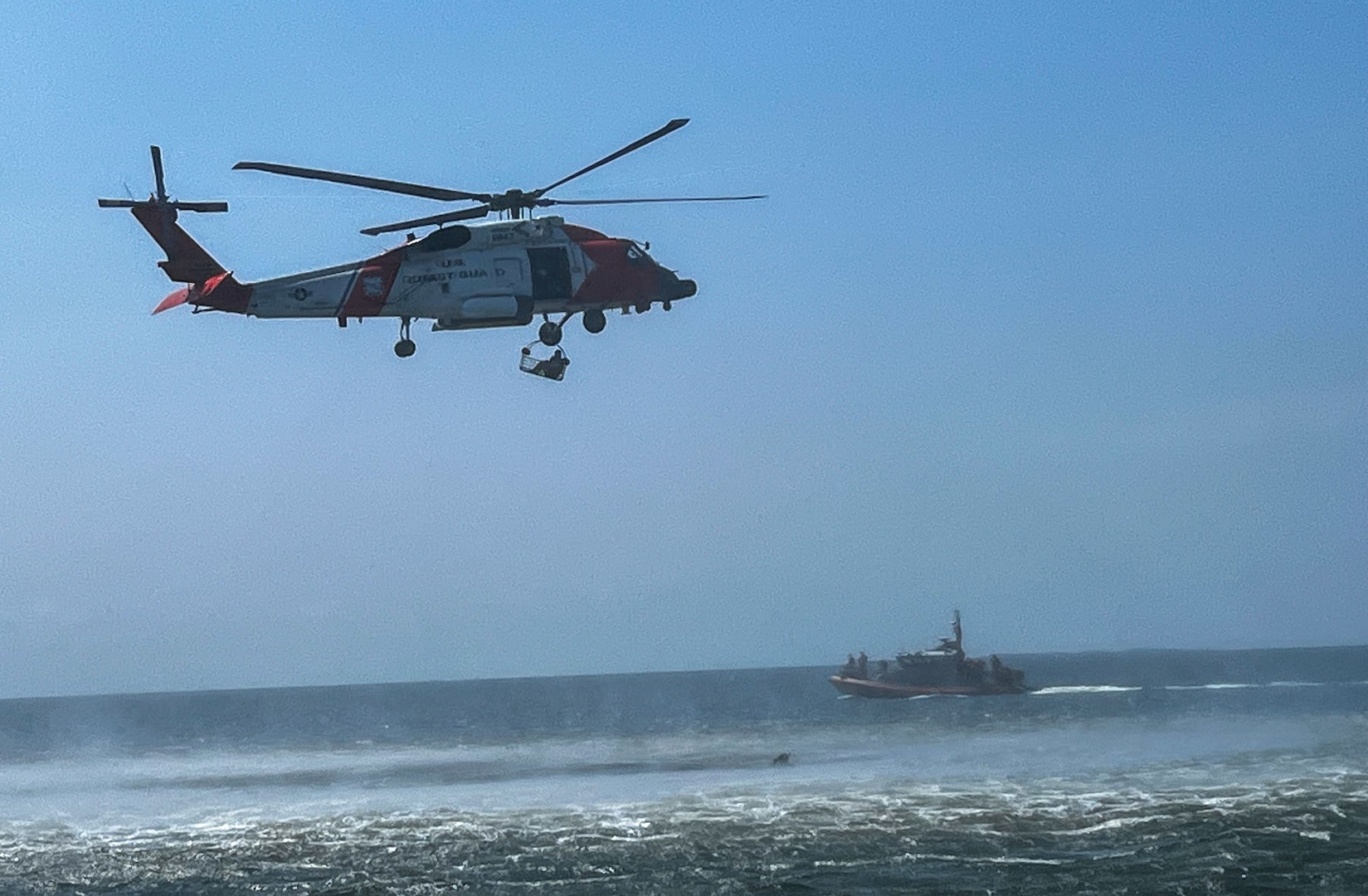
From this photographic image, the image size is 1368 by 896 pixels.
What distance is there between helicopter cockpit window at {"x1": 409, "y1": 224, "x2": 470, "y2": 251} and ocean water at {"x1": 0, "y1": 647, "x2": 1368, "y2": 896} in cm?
1207

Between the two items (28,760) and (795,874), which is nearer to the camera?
(795,874)

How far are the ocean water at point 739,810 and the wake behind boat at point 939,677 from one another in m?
11.7

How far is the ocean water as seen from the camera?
99.4ft

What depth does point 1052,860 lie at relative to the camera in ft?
100

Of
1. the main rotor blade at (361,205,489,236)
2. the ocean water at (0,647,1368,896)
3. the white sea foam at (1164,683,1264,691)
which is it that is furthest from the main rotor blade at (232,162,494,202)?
the white sea foam at (1164,683,1264,691)

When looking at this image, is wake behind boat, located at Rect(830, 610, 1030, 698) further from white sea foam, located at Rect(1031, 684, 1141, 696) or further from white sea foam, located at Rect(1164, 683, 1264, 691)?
white sea foam, located at Rect(1164, 683, 1264, 691)

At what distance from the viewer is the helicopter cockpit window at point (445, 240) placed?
25.3 meters

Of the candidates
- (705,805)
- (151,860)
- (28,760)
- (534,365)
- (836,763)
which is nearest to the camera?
(534,365)

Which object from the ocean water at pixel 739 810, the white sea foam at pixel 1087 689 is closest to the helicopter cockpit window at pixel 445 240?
the ocean water at pixel 739 810

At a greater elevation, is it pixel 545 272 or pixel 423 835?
pixel 545 272

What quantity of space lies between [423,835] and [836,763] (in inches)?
816

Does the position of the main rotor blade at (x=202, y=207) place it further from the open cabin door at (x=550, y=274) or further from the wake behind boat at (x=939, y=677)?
the wake behind boat at (x=939, y=677)

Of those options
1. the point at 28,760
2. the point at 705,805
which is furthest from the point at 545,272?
the point at 28,760

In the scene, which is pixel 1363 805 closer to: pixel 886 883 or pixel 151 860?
pixel 886 883
